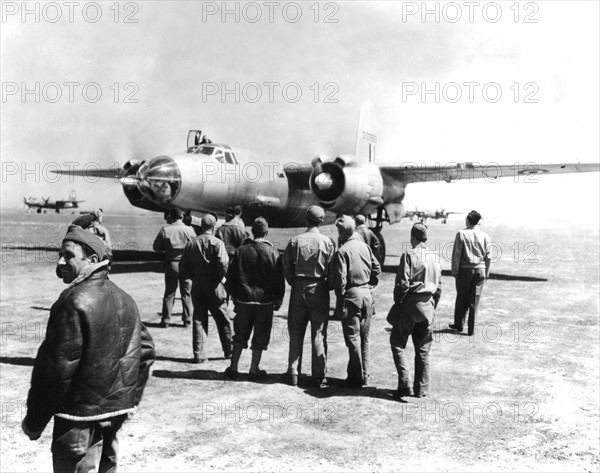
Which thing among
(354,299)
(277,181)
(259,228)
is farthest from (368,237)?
(277,181)

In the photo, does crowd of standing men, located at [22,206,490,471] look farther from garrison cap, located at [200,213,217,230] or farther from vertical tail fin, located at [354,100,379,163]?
vertical tail fin, located at [354,100,379,163]

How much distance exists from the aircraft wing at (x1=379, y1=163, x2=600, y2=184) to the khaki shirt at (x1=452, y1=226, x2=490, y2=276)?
9012 millimetres

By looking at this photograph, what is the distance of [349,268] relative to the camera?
6.59 m

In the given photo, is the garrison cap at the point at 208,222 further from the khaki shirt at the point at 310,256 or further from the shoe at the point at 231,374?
the shoe at the point at 231,374

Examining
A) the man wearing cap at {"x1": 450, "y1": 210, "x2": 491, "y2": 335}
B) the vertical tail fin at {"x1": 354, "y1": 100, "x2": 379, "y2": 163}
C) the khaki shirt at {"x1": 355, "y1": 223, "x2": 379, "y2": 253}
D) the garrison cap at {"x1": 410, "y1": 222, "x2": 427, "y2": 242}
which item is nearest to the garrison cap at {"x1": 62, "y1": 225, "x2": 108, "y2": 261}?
the garrison cap at {"x1": 410, "y1": 222, "x2": 427, "y2": 242}

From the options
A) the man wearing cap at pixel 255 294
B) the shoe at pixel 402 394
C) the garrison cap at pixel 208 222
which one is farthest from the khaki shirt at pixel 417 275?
the garrison cap at pixel 208 222

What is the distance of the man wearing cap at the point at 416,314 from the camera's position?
6.27 meters

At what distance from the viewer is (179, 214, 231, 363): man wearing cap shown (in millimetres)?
7469

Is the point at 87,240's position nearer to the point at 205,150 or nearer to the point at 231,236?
the point at 231,236

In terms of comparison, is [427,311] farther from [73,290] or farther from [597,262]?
[597,262]

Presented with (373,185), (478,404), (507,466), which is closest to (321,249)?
(478,404)

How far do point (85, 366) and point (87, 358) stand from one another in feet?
0.14

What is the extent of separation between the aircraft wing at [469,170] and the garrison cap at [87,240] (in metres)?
16.2

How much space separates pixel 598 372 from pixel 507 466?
356 cm
